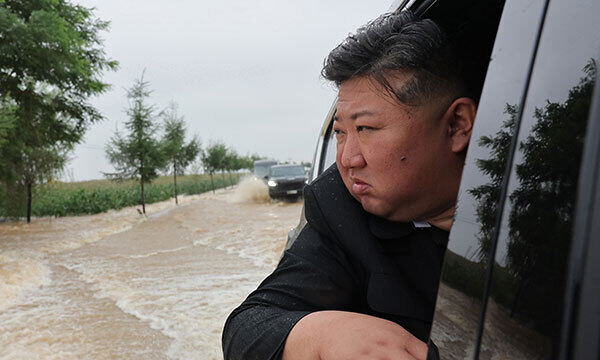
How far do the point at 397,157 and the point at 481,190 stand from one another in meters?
0.40

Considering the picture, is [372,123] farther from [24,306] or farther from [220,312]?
[24,306]

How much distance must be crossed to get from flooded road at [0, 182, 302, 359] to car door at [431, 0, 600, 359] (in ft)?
14.5

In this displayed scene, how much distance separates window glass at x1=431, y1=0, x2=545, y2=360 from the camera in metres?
0.67

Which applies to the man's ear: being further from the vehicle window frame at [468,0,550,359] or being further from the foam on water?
the foam on water

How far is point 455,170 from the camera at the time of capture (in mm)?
1142

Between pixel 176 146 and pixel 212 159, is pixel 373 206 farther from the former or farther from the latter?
pixel 212 159

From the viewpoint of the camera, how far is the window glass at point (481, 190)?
0.67 m

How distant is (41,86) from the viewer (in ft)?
52.6

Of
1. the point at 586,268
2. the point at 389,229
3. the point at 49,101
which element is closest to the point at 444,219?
the point at 389,229

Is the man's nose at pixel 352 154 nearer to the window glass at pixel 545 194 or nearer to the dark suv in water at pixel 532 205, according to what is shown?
the dark suv in water at pixel 532 205

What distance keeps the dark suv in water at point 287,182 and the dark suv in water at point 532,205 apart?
19.4 metres

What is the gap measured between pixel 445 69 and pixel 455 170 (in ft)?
0.85

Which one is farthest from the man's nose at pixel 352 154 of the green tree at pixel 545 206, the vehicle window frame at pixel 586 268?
the vehicle window frame at pixel 586 268

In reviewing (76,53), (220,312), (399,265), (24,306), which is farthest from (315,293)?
(76,53)
